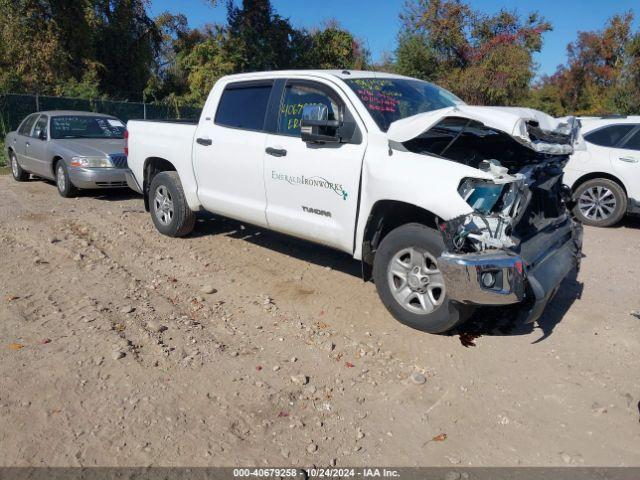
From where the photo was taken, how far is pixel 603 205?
8.45m

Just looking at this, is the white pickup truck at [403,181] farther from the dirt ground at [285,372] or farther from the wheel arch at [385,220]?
the dirt ground at [285,372]

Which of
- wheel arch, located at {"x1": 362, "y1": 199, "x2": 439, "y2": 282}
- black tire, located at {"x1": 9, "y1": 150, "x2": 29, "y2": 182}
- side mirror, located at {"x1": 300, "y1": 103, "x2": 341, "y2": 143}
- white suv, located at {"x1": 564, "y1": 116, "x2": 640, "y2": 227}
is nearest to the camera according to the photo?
wheel arch, located at {"x1": 362, "y1": 199, "x2": 439, "y2": 282}

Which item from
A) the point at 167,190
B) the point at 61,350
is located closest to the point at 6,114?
the point at 167,190

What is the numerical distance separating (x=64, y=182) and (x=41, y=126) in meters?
1.85

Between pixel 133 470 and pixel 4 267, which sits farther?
pixel 4 267

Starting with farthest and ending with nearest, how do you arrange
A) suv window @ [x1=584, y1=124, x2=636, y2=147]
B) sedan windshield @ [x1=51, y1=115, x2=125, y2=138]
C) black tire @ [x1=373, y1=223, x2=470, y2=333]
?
sedan windshield @ [x1=51, y1=115, x2=125, y2=138], suv window @ [x1=584, y1=124, x2=636, y2=147], black tire @ [x1=373, y1=223, x2=470, y2=333]

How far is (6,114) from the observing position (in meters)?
16.2

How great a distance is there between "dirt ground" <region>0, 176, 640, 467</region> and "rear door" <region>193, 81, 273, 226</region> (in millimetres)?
707

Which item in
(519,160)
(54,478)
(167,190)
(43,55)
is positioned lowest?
(54,478)

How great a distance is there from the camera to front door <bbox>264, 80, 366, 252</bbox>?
4609 millimetres

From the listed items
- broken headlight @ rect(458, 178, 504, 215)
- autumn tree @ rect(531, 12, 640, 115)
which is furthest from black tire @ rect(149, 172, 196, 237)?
autumn tree @ rect(531, 12, 640, 115)

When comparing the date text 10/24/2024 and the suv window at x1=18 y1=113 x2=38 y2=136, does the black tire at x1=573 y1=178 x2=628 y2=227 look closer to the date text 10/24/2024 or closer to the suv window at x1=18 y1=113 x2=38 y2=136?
the date text 10/24/2024

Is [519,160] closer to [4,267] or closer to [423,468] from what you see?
[423,468]

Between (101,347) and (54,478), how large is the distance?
53.3 inches
